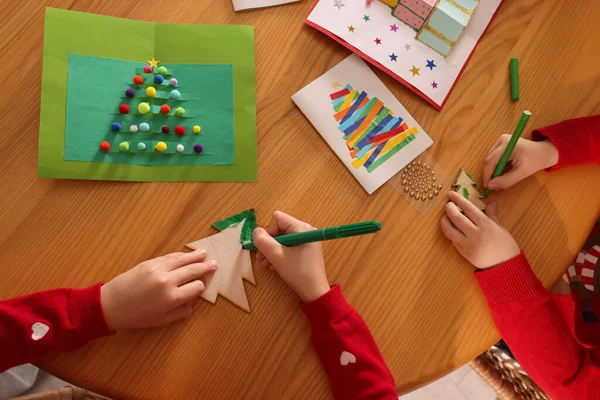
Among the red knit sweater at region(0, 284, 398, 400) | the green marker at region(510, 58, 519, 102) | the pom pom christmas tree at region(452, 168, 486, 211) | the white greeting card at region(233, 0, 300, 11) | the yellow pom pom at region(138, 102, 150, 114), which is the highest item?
the green marker at region(510, 58, 519, 102)

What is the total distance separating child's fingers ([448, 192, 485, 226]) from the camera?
0.72 metres

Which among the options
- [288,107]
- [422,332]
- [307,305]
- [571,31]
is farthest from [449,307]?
[571,31]

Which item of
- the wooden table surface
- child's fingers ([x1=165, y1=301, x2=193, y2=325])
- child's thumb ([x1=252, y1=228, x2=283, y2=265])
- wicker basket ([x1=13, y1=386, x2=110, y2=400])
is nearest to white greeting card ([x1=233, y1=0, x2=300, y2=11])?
the wooden table surface

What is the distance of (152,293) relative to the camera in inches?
24.0

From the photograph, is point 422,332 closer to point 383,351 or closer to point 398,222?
point 383,351

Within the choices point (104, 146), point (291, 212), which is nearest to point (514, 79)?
point (291, 212)

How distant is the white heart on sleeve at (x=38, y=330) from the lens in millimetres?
592

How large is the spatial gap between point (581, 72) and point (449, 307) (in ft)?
1.54

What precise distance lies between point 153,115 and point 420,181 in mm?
422

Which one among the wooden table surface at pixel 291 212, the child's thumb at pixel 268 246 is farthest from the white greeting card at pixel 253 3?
the child's thumb at pixel 268 246

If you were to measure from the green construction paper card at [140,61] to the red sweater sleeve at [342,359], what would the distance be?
0.22 meters

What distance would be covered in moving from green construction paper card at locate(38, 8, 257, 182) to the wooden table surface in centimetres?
2

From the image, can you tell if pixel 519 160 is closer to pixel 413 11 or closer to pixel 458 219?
pixel 458 219

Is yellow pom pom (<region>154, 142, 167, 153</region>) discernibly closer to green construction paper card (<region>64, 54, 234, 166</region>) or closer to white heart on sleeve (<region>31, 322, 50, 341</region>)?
green construction paper card (<region>64, 54, 234, 166</region>)
